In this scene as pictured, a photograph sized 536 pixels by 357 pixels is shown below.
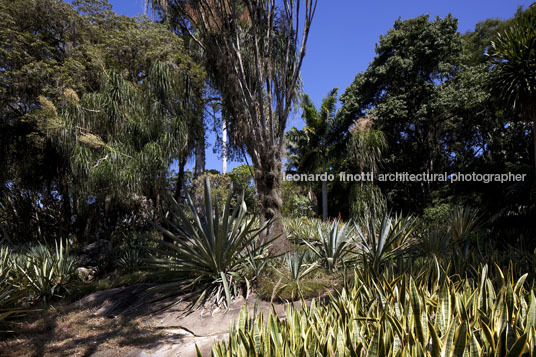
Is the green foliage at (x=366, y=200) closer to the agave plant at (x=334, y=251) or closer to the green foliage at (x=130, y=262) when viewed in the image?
the agave plant at (x=334, y=251)

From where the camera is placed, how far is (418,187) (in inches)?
755

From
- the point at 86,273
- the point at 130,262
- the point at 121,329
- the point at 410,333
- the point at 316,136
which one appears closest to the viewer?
the point at 410,333

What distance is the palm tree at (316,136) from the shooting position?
735 inches

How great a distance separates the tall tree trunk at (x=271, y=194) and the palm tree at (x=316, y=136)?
11.8 meters

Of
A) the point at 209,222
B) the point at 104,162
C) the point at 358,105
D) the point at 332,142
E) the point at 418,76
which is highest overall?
the point at 418,76

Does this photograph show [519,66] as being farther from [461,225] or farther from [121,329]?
[121,329]

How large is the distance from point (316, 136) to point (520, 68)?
34.2 ft

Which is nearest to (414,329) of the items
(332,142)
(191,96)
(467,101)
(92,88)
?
(191,96)

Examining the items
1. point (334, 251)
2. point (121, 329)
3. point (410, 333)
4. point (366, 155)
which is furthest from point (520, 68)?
point (121, 329)

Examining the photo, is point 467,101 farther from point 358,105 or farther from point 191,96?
point 191,96

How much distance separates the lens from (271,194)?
693 cm

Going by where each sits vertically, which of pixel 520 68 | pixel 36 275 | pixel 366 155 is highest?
pixel 520 68

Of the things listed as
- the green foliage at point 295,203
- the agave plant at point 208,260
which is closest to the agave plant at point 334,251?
the agave plant at point 208,260

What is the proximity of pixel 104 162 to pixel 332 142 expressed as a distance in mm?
13427
